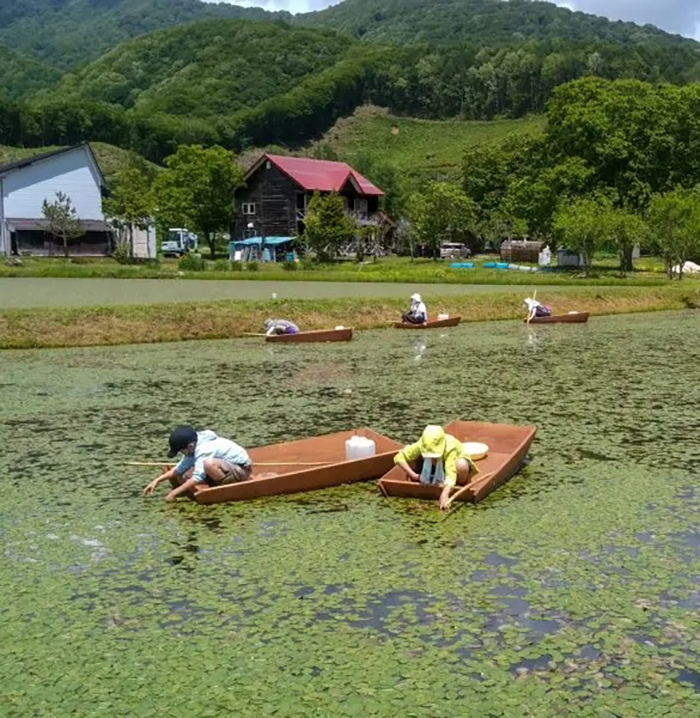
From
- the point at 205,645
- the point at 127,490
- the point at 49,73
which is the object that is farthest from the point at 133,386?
the point at 49,73

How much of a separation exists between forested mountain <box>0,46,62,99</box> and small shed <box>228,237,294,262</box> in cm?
12332

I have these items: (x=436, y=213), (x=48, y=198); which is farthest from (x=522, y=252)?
(x=48, y=198)

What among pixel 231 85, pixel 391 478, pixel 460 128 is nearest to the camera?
pixel 391 478

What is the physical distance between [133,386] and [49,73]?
183171mm

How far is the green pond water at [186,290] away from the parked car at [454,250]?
80.3 ft

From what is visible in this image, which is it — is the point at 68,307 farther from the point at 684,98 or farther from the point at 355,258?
the point at 684,98

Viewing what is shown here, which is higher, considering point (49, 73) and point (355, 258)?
point (49, 73)

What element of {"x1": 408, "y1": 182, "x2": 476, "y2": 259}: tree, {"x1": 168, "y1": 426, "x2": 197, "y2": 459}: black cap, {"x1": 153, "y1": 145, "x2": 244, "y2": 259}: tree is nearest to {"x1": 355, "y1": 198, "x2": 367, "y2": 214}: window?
{"x1": 408, "y1": 182, "x2": 476, "y2": 259}: tree

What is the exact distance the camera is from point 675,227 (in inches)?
1537

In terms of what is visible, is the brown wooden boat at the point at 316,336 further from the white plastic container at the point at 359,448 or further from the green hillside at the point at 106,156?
the green hillside at the point at 106,156

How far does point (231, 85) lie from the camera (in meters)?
156

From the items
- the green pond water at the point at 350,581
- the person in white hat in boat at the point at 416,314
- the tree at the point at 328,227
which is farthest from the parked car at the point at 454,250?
the green pond water at the point at 350,581

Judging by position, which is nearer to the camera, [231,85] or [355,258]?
[355,258]

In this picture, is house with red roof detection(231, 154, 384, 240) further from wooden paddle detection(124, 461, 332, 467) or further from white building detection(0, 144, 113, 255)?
wooden paddle detection(124, 461, 332, 467)
